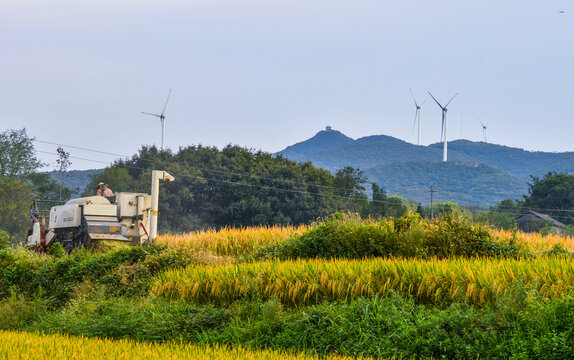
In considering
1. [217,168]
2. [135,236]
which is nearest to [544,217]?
[217,168]

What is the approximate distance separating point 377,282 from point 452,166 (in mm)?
147706

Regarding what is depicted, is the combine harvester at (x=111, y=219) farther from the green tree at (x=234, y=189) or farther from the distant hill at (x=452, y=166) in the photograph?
the distant hill at (x=452, y=166)

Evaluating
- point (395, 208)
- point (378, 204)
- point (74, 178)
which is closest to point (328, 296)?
point (395, 208)

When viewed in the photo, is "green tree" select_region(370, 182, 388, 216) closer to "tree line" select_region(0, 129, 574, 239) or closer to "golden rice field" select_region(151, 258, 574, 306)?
"tree line" select_region(0, 129, 574, 239)

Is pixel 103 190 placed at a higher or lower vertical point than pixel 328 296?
higher

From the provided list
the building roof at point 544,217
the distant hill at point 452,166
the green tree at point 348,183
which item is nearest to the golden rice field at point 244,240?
the green tree at point 348,183

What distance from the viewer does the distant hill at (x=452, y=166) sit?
145750mm

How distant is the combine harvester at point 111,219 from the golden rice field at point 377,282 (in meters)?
7.72

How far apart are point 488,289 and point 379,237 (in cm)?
549

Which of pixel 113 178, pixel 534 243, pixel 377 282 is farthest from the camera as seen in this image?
pixel 113 178

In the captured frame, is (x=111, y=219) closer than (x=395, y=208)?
Yes

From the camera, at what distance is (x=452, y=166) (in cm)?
15262

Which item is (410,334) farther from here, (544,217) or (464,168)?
(464,168)

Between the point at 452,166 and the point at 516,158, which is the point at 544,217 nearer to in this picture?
the point at 452,166
